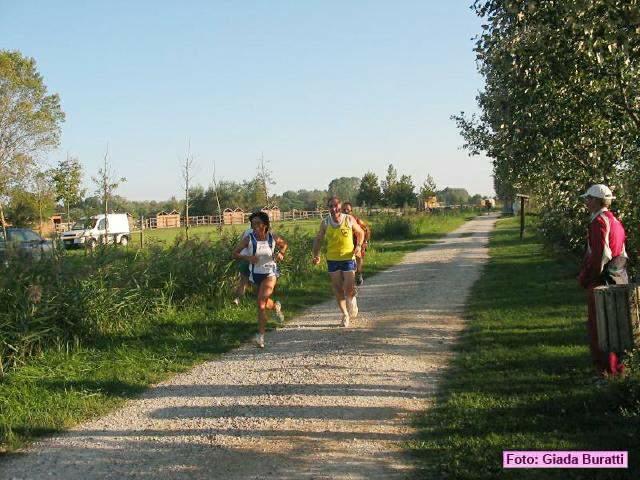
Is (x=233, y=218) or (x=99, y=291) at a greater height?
(x=233, y=218)

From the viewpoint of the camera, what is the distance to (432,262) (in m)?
18.4

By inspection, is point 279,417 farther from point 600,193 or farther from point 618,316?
point 600,193

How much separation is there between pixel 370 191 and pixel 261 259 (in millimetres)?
50304

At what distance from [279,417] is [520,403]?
2.01 metres

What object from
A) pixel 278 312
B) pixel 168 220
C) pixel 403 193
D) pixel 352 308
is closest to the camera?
pixel 278 312

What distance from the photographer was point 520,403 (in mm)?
5160

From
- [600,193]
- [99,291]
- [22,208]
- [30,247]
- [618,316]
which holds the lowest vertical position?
[618,316]

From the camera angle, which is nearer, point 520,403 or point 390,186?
point 520,403

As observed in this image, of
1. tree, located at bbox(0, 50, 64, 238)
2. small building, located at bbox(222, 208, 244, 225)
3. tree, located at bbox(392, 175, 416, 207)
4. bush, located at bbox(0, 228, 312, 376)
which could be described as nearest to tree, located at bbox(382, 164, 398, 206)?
tree, located at bbox(392, 175, 416, 207)

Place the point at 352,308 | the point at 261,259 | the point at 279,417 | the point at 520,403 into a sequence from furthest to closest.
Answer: the point at 352,308
the point at 261,259
the point at 279,417
the point at 520,403

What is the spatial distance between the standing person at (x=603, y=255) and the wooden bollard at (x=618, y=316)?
0.18 m

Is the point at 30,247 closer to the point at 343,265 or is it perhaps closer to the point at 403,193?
the point at 343,265

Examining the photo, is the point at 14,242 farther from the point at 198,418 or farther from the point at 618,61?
the point at 618,61

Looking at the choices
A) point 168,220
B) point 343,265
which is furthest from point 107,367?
point 168,220
